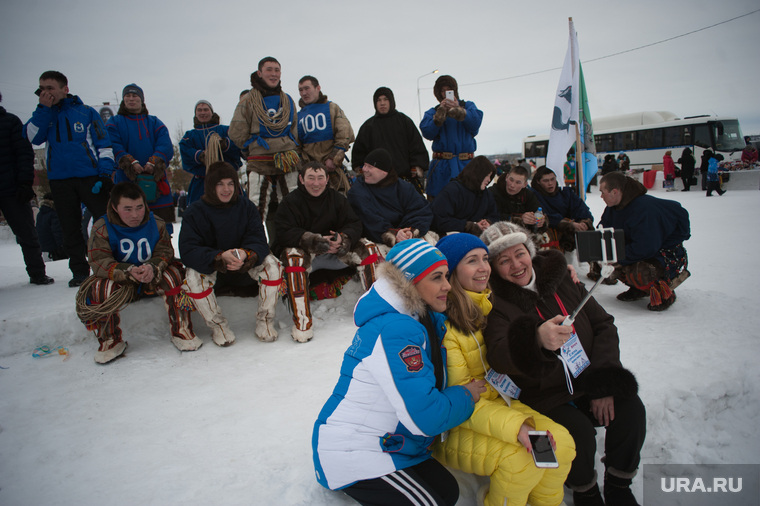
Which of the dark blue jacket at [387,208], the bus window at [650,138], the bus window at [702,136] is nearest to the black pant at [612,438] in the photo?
the dark blue jacket at [387,208]

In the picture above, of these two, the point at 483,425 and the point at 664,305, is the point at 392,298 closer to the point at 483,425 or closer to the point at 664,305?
the point at 483,425

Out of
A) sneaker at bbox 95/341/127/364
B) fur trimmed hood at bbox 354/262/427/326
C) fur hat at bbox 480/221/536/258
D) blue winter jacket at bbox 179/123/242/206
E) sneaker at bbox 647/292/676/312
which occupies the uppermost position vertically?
blue winter jacket at bbox 179/123/242/206

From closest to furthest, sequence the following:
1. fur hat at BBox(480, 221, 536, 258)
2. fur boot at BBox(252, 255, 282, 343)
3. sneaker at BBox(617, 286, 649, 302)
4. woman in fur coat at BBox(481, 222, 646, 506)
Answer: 1. woman in fur coat at BBox(481, 222, 646, 506)
2. fur hat at BBox(480, 221, 536, 258)
3. fur boot at BBox(252, 255, 282, 343)
4. sneaker at BBox(617, 286, 649, 302)

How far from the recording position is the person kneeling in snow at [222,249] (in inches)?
138

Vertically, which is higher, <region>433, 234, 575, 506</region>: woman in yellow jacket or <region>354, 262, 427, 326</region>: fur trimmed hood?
<region>354, 262, 427, 326</region>: fur trimmed hood

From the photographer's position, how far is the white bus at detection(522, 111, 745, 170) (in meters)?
18.8

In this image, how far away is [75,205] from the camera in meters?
4.29

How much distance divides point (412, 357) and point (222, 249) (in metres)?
2.64

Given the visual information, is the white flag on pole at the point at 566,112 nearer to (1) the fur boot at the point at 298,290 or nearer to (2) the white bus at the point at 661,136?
(1) the fur boot at the point at 298,290

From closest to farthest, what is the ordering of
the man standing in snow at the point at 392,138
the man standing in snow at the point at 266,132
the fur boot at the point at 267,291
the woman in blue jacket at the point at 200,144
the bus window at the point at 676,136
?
the fur boot at the point at 267,291
the man standing in snow at the point at 266,132
the woman in blue jacket at the point at 200,144
the man standing in snow at the point at 392,138
the bus window at the point at 676,136

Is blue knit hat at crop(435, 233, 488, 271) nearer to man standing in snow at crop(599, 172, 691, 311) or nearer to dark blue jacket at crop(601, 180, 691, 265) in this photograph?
man standing in snow at crop(599, 172, 691, 311)

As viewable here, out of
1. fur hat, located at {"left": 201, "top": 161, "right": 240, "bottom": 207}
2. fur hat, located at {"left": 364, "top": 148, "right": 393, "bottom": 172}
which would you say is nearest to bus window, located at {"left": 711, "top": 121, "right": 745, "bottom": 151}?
fur hat, located at {"left": 364, "top": 148, "right": 393, "bottom": 172}

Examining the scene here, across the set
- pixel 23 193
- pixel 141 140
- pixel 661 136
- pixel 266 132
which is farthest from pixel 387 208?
pixel 661 136

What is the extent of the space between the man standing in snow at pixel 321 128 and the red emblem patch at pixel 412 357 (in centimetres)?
378
